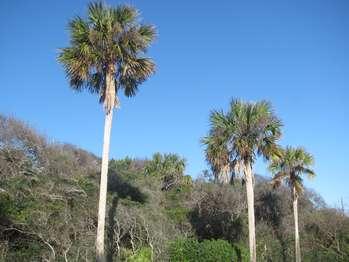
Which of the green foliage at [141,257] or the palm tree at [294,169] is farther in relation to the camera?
the palm tree at [294,169]

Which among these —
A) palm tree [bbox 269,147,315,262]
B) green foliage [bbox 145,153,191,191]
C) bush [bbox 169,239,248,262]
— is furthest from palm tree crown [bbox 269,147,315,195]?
green foliage [bbox 145,153,191,191]

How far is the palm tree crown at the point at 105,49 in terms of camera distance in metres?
17.9

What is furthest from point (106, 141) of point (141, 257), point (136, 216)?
point (136, 216)

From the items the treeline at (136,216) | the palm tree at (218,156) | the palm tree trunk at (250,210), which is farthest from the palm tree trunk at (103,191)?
the palm tree trunk at (250,210)

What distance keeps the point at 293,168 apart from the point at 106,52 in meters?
17.1

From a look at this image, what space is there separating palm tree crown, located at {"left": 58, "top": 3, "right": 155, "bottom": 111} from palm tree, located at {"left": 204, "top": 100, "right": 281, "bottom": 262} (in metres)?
5.28

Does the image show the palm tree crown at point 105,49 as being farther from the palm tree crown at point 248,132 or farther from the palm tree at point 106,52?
the palm tree crown at point 248,132

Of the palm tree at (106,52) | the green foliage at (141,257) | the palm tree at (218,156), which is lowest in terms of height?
the green foliage at (141,257)

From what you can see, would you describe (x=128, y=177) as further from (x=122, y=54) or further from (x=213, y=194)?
(x=122, y=54)

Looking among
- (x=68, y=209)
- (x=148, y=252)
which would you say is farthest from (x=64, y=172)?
(x=148, y=252)

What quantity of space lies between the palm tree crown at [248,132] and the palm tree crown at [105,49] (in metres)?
5.27

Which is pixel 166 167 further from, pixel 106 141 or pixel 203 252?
pixel 106 141

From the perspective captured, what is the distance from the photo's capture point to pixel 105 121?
59.2 feet

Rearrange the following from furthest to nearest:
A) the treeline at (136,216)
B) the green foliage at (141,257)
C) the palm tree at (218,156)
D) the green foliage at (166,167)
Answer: the green foliage at (166,167) → the palm tree at (218,156) → the green foliage at (141,257) → the treeline at (136,216)
